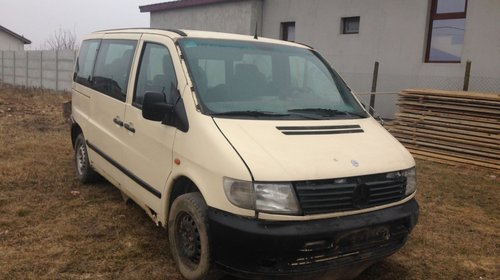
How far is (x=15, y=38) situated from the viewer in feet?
152

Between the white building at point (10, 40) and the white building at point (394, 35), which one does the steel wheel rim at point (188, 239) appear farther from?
the white building at point (10, 40)

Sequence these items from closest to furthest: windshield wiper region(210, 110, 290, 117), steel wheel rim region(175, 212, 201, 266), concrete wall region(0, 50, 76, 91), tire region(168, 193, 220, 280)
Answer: tire region(168, 193, 220, 280), steel wheel rim region(175, 212, 201, 266), windshield wiper region(210, 110, 290, 117), concrete wall region(0, 50, 76, 91)

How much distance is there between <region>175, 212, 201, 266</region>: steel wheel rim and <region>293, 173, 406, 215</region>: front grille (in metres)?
0.81

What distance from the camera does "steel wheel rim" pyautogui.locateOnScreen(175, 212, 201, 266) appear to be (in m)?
3.29

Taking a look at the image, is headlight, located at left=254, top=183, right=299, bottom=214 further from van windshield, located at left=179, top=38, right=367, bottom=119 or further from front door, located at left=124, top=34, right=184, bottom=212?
front door, located at left=124, top=34, right=184, bottom=212

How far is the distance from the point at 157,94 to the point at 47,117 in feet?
33.4

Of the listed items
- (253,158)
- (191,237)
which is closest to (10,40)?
(191,237)

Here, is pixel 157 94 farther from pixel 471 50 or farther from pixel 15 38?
pixel 15 38

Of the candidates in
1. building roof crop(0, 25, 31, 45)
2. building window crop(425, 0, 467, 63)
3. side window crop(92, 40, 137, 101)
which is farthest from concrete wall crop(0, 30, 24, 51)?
side window crop(92, 40, 137, 101)

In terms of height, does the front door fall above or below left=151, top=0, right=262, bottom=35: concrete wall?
below

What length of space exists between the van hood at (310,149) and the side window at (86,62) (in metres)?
2.93

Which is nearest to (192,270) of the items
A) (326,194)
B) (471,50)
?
(326,194)

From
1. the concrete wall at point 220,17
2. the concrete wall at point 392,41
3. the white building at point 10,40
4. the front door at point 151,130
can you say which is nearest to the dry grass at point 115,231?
the front door at point 151,130

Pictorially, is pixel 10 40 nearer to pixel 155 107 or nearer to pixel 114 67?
pixel 114 67
